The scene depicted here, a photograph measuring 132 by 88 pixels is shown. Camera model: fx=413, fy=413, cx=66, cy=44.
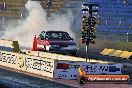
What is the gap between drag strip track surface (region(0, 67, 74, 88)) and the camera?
16.0 m

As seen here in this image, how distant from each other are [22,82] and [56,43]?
9.71 metres

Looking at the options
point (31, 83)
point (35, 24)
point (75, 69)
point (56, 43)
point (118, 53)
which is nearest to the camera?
point (31, 83)

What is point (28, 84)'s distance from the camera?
53.8 ft

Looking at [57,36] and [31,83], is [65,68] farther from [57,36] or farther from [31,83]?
[57,36]

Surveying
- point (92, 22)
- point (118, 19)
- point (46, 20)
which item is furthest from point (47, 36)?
point (46, 20)

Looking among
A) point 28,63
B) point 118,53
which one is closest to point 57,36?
point 28,63

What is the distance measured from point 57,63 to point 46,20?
55.0m

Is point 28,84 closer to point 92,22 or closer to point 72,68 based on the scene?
point 72,68

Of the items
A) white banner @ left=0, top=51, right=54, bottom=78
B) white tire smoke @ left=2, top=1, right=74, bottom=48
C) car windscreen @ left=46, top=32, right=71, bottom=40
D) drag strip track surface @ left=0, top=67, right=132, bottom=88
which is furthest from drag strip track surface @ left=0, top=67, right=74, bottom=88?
white tire smoke @ left=2, top=1, right=74, bottom=48

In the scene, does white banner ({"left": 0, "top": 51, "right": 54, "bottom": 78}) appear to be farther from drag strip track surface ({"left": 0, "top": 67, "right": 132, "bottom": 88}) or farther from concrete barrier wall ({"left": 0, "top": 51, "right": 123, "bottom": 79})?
drag strip track surface ({"left": 0, "top": 67, "right": 132, "bottom": 88})

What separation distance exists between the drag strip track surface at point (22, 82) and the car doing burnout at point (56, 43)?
644 cm

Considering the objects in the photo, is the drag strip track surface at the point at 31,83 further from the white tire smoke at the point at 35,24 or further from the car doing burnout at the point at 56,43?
the white tire smoke at the point at 35,24

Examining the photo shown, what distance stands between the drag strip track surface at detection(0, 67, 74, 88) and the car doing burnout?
6439 millimetres

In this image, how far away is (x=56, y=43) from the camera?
2662 cm
